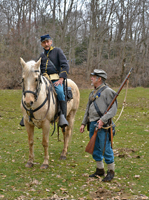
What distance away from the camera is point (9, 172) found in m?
5.74

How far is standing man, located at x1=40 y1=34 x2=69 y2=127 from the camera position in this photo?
6.41 m

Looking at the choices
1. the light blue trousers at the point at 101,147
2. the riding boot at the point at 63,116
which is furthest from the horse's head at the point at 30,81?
the riding boot at the point at 63,116

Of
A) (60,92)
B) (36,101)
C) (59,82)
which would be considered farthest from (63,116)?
(36,101)

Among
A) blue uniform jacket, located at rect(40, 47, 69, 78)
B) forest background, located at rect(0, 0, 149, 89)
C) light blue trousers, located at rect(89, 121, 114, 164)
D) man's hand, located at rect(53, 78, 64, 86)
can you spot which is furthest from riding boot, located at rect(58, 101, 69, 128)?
forest background, located at rect(0, 0, 149, 89)

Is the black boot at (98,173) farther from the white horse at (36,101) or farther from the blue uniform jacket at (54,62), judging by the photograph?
the blue uniform jacket at (54,62)

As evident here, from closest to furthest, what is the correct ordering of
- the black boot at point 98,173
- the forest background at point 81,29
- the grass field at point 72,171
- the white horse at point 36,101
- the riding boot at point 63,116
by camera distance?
the grass field at point 72,171 → the white horse at point 36,101 → the black boot at point 98,173 → the riding boot at point 63,116 → the forest background at point 81,29

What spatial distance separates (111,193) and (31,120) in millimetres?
2485

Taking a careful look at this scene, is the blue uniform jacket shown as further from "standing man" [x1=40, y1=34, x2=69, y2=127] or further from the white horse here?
the white horse

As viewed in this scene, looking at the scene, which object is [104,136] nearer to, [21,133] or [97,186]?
[97,186]

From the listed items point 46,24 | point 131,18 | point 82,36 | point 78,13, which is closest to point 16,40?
point 46,24

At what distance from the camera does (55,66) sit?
6.56 metres

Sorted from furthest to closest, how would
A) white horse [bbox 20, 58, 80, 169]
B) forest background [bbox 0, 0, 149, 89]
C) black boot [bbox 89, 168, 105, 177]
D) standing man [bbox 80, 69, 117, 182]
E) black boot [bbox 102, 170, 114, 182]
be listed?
forest background [bbox 0, 0, 149, 89]
black boot [bbox 89, 168, 105, 177]
black boot [bbox 102, 170, 114, 182]
standing man [bbox 80, 69, 117, 182]
white horse [bbox 20, 58, 80, 169]

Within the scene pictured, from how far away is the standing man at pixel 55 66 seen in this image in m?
6.41

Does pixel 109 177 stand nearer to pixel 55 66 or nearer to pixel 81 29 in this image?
pixel 55 66
